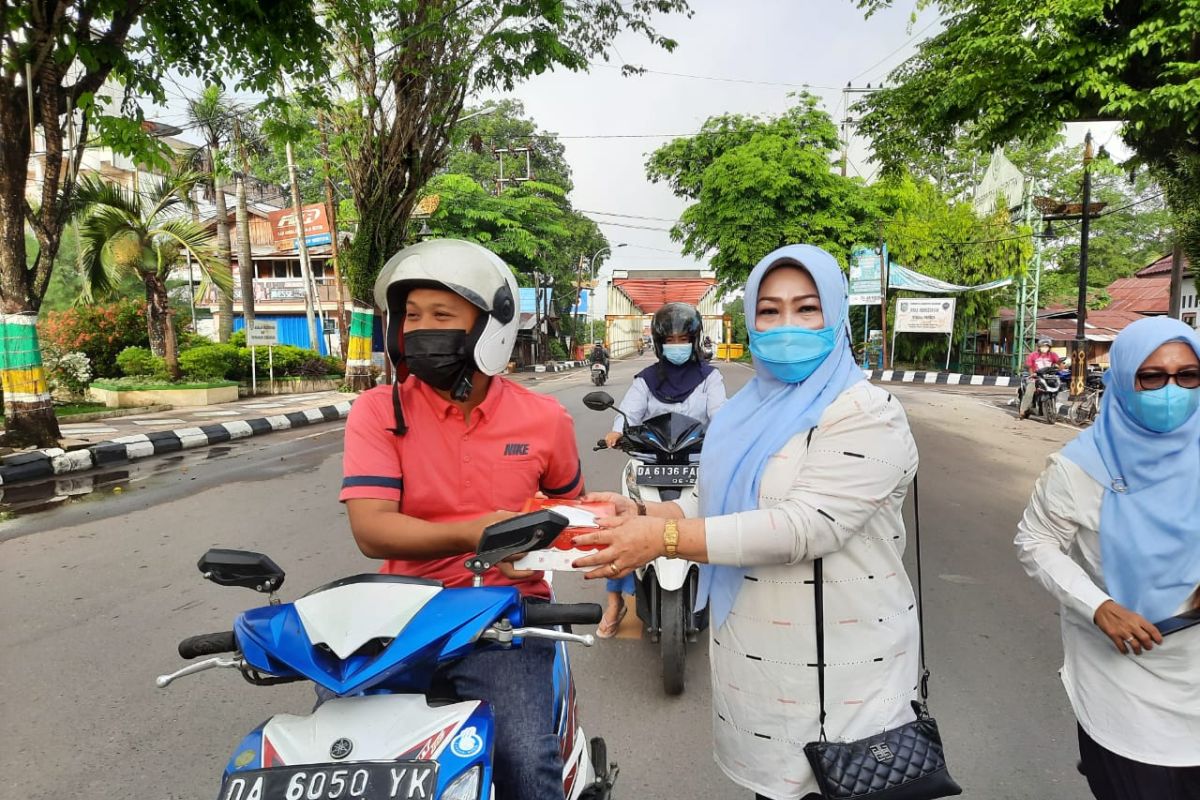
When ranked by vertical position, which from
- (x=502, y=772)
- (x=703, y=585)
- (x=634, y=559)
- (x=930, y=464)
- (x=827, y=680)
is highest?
(x=634, y=559)

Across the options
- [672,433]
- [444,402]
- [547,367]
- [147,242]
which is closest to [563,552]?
[444,402]

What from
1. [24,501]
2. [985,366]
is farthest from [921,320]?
[24,501]

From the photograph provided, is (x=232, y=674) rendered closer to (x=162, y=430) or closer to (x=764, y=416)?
(x=764, y=416)

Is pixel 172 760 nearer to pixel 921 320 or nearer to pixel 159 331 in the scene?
pixel 159 331

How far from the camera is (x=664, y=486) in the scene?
11.1 feet

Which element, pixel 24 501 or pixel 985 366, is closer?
pixel 24 501

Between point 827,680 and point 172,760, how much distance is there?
2304 millimetres

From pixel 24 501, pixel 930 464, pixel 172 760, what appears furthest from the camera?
pixel 930 464

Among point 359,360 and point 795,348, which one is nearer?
point 795,348

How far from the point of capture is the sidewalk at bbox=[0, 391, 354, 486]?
8.16m

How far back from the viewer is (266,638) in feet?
4.02

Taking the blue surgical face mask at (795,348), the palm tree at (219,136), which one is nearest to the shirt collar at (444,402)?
the blue surgical face mask at (795,348)

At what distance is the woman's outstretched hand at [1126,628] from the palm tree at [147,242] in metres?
16.3

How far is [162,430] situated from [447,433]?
10.7 m
